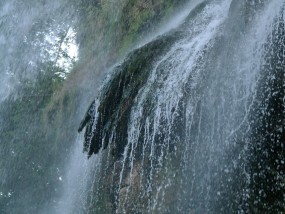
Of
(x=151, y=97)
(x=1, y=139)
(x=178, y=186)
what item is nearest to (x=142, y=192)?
(x=178, y=186)

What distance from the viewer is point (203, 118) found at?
547 centimetres

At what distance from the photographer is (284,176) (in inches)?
172

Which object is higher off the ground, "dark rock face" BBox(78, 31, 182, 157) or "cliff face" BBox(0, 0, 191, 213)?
"dark rock face" BBox(78, 31, 182, 157)

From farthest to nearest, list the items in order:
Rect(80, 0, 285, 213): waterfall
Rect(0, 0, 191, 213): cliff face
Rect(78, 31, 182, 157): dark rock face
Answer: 1. Rect(0, 0, 191, 213): cliff face
2. Rect(78, 31, 182, 157): dark rock face
3. Rect(80, 0, 285, 213): waterfall

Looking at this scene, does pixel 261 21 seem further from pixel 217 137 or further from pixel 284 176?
pixel 284 176

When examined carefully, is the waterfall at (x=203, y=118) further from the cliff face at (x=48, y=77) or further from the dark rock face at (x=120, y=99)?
the cliff face at (x=48, y=77)

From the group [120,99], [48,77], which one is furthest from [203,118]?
[48,77]

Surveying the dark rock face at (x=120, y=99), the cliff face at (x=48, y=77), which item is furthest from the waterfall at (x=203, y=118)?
the cliff face at (x=48, y=77)

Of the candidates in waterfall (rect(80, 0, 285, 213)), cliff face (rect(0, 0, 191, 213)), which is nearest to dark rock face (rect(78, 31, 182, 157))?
waterfall (rect(80, 0, 285, 213))

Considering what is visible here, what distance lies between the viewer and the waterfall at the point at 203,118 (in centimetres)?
477

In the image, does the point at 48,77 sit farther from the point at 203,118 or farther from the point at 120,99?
the point at 203,118

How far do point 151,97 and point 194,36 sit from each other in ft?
5.18

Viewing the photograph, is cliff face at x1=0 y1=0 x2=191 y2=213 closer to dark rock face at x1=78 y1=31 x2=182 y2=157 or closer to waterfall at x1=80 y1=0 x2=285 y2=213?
dark rock face at x1=78 y1=31 x2=182 y2=157

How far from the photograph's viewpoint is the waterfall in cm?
477
